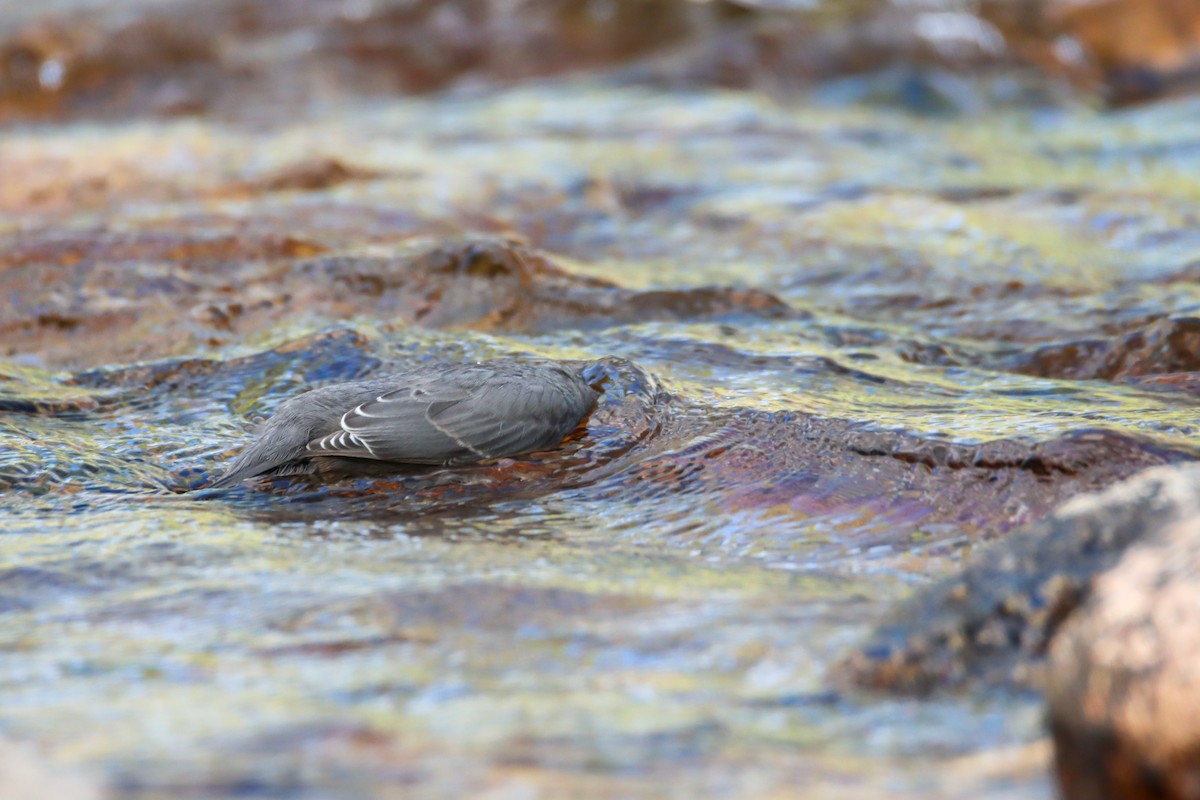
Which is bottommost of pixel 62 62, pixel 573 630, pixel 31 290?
pixel 573 630

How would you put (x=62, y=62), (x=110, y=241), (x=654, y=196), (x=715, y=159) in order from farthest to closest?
(x=62, y=62) < (x=715, y=159) < (x=654, y=196) < (x=110, y=241)

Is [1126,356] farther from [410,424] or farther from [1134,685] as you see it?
[1134,685]

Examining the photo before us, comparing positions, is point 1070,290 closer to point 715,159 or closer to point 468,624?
point 715,159

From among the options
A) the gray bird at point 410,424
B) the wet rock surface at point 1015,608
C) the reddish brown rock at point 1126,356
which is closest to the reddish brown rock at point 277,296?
the reddish brown rock at point 1126,356

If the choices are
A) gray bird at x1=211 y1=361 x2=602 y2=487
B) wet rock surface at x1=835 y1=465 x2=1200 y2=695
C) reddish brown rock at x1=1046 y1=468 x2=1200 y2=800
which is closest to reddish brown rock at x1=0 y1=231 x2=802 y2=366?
gray bird at x1=211 y1=361 x2=602 y2=487

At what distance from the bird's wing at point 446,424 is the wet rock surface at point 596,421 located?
0.12m

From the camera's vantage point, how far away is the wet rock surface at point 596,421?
9.14ft

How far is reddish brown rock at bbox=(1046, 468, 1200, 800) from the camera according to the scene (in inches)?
89.0

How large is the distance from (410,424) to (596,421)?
29.8 inches

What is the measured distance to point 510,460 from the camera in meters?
4.80

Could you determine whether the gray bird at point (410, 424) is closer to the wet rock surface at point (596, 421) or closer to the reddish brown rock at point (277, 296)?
the wet rock surface at point (596, 421)

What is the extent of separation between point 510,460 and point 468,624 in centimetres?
151

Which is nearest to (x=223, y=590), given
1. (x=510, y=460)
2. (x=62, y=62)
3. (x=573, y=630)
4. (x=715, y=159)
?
(x=573, y=630)

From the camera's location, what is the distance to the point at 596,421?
5082mm
